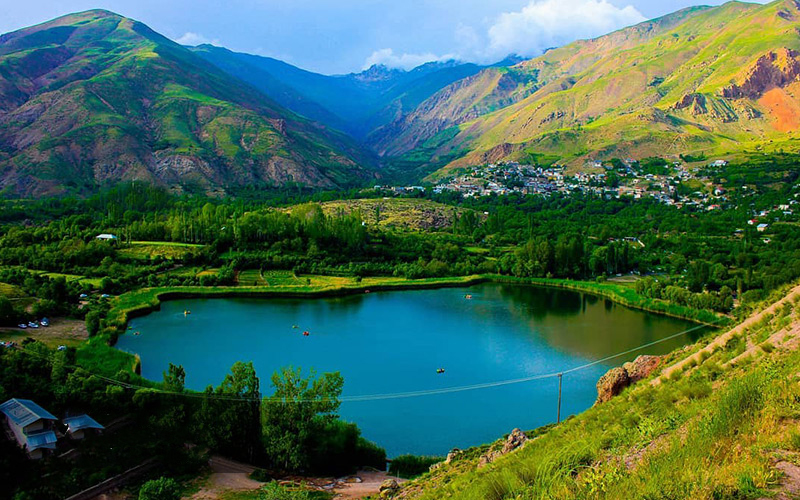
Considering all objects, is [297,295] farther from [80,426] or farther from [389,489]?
[389,489]

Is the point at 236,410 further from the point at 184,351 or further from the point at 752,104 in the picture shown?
the point at 752,104

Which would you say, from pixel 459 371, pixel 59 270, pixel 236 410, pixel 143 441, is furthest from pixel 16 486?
pixel 59 270

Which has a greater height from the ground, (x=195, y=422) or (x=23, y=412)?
(x=23, y=412)

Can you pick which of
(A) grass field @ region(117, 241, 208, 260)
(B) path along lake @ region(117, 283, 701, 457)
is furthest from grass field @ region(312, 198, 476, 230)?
(B) path along lake @ region(117, 283, 701, 457)

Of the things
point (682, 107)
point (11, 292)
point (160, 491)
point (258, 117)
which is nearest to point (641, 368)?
point (160, 491)

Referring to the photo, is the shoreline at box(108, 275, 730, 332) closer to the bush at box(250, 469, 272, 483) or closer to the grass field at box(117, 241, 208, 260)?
the grass field at box(117, 241, 208, 260)

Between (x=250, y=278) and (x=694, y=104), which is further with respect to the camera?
(x=694, y=104)

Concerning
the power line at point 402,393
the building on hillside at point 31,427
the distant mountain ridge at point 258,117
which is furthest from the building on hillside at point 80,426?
the distant mountain ridge at point 258,117
